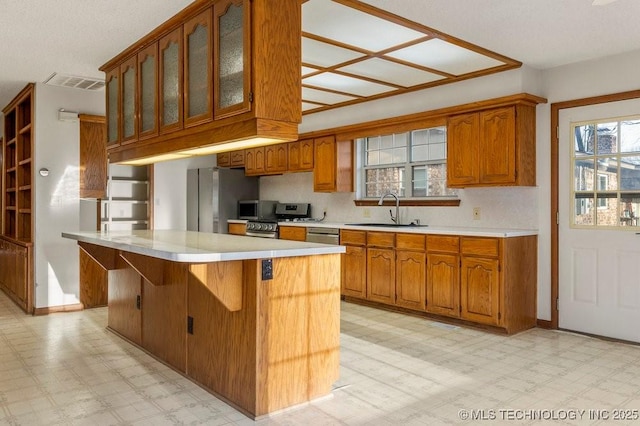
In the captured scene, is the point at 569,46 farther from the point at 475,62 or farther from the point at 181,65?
the point at 181,65

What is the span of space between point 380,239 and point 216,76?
112 inches

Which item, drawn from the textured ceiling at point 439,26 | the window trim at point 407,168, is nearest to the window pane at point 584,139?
the textured ceiling at point 439,26

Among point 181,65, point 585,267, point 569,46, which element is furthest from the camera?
point 585,267

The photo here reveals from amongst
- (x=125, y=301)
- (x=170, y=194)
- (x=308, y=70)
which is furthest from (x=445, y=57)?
(x=170, y=194)

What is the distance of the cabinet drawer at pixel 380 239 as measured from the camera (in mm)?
5242

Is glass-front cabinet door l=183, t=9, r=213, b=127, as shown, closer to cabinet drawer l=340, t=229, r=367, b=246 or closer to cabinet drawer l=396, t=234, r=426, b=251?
cabinet drawer l=396, t=234, r=426, b=251

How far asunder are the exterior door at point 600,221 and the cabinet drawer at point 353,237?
6.54ft

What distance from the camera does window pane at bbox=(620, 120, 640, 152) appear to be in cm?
414

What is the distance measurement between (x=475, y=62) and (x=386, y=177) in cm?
206

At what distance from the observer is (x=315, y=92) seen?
18.6 ft

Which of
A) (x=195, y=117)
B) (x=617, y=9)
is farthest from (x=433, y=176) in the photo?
(x=195, y=117)

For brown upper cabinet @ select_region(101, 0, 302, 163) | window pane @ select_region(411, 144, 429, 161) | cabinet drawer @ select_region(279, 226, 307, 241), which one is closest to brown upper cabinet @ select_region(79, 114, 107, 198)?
brown upper cabinet @ select_region(101, 0, 302, 163)

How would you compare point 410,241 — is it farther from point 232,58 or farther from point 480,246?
point 232,58

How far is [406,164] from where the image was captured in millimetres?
5977
